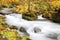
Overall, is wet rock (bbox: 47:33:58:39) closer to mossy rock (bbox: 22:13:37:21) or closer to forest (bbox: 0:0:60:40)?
forest (bbox: 0:0:60:40)

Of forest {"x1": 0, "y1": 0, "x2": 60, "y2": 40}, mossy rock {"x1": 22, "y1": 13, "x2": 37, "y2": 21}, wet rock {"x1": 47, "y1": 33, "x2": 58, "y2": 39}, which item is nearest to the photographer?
wet rock {"x1": 47, "y1": 33, "x2": 58, "y2": 39}

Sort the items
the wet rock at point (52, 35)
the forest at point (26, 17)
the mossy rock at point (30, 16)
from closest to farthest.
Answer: the wet rock at point (52, 35)
the forest at point (26, 17)
the mossy rock at point (30, 16)

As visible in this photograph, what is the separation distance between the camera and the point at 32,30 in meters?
11.5

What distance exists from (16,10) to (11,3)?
2552mm

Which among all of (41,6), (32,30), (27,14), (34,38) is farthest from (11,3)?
(34,38)

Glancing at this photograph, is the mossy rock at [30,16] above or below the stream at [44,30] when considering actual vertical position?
above

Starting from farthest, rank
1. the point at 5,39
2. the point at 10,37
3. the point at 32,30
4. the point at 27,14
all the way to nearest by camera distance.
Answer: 1. the point at 27,14
2. the point at 32,30
3. the point at 10,37
4. the point at 5,39

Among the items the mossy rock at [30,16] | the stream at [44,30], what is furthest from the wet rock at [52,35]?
the mossy rock at [30,16]

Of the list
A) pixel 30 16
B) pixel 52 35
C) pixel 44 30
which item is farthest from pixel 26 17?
pixel 52 35

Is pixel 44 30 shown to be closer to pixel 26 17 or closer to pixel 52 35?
pixel 52 35

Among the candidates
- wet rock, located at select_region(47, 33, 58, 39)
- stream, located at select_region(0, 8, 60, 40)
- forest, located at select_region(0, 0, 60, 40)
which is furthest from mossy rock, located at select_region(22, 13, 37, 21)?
wet rock, located at select_region(47, 33, 58, 39)

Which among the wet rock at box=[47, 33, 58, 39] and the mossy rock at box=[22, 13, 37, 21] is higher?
the mossy rock at box=[22, 13, 37, 21]

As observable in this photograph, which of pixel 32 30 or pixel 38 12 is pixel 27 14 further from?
pixel 32 30

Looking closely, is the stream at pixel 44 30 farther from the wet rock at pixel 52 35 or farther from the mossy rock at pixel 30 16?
the mossy rock at pixel 30 16
